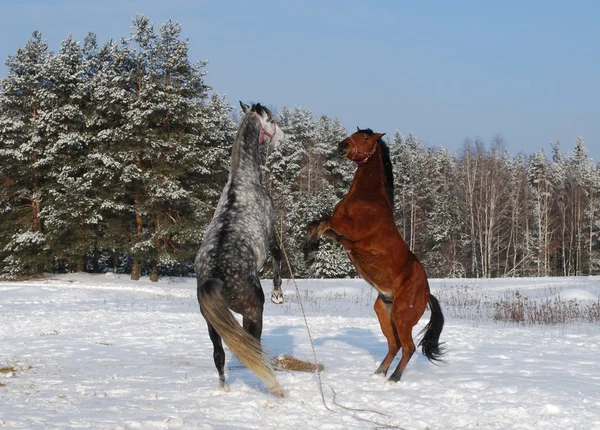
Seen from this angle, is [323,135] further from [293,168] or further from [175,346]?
[175,346]

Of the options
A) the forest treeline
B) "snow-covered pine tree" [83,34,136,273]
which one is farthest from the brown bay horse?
"snow-covered pine tree" [83,34,136,273]

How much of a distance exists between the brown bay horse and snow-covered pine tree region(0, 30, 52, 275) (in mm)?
30162

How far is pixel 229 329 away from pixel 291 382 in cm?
148

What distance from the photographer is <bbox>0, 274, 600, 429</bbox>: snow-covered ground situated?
4.88 meters

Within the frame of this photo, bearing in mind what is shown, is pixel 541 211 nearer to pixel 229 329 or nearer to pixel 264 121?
pixel 264 121

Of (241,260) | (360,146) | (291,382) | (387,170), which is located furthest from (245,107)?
(291,382)

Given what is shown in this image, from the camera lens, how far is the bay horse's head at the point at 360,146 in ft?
20.8

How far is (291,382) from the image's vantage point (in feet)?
20.2

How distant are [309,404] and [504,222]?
163 ft

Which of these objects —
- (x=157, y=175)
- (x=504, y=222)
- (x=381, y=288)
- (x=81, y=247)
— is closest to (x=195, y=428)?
(x=381, y=288)

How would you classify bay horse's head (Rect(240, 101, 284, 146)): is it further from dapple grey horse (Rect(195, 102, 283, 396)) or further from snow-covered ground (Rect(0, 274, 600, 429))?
snow-covered ground (Rect(0, 274, 600, 429))

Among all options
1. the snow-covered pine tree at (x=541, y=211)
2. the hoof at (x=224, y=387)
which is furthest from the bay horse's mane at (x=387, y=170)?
the snow-covered pine tree at (x=541, y=211)

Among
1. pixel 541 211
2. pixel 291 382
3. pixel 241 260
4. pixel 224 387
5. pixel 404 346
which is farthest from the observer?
pixel 541 211

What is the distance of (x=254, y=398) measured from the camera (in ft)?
17.8
